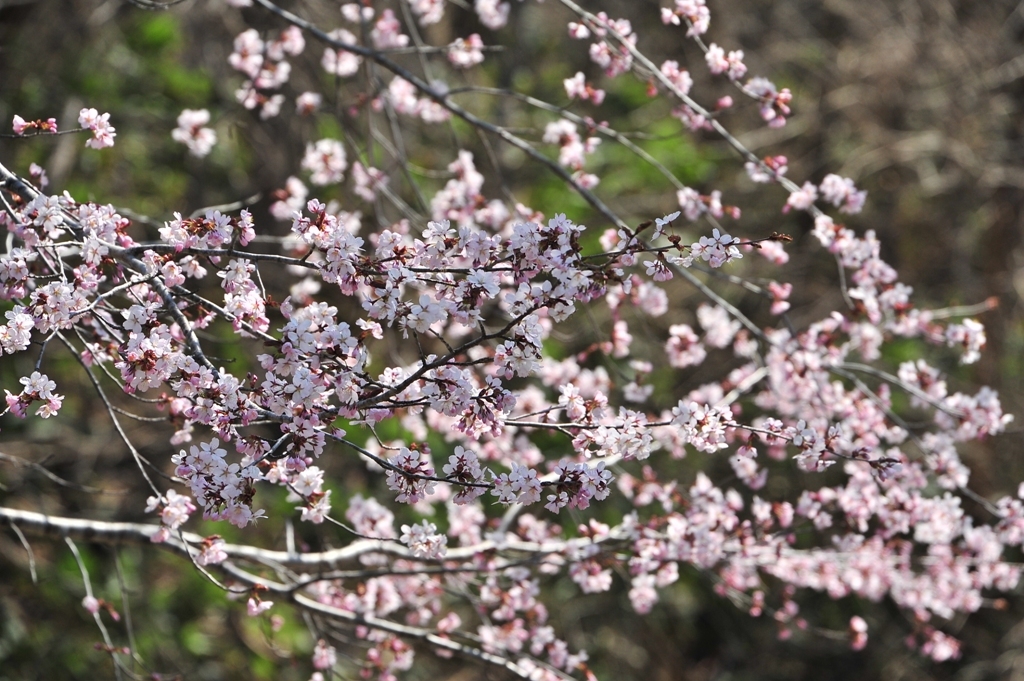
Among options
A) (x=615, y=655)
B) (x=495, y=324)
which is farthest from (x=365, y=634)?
(x=615, y=655)

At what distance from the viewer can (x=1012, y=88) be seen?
23.7ft

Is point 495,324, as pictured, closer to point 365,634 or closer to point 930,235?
point 365,634

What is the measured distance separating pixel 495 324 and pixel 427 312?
254cm

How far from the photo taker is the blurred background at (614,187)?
5.83 m

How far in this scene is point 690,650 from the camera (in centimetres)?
749

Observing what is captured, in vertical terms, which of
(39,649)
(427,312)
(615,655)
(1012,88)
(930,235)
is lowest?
(39,649)

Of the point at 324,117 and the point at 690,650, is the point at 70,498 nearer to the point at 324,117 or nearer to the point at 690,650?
the point at 324,117

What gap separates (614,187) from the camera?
25.3 feet

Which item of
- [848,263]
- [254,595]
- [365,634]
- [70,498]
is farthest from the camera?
[70,498]

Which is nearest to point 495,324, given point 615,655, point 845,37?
point 615,655

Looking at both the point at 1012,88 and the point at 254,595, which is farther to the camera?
the point at 1012,88

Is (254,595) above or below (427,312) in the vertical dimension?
below

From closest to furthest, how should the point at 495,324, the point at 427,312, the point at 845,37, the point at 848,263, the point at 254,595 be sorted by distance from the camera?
1. the point at 427,312
2. the point at 254,595
3. the point at 848,263
4. the point at 495,324
5. the point at 845,37

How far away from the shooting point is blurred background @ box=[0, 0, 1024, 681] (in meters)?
5.83
